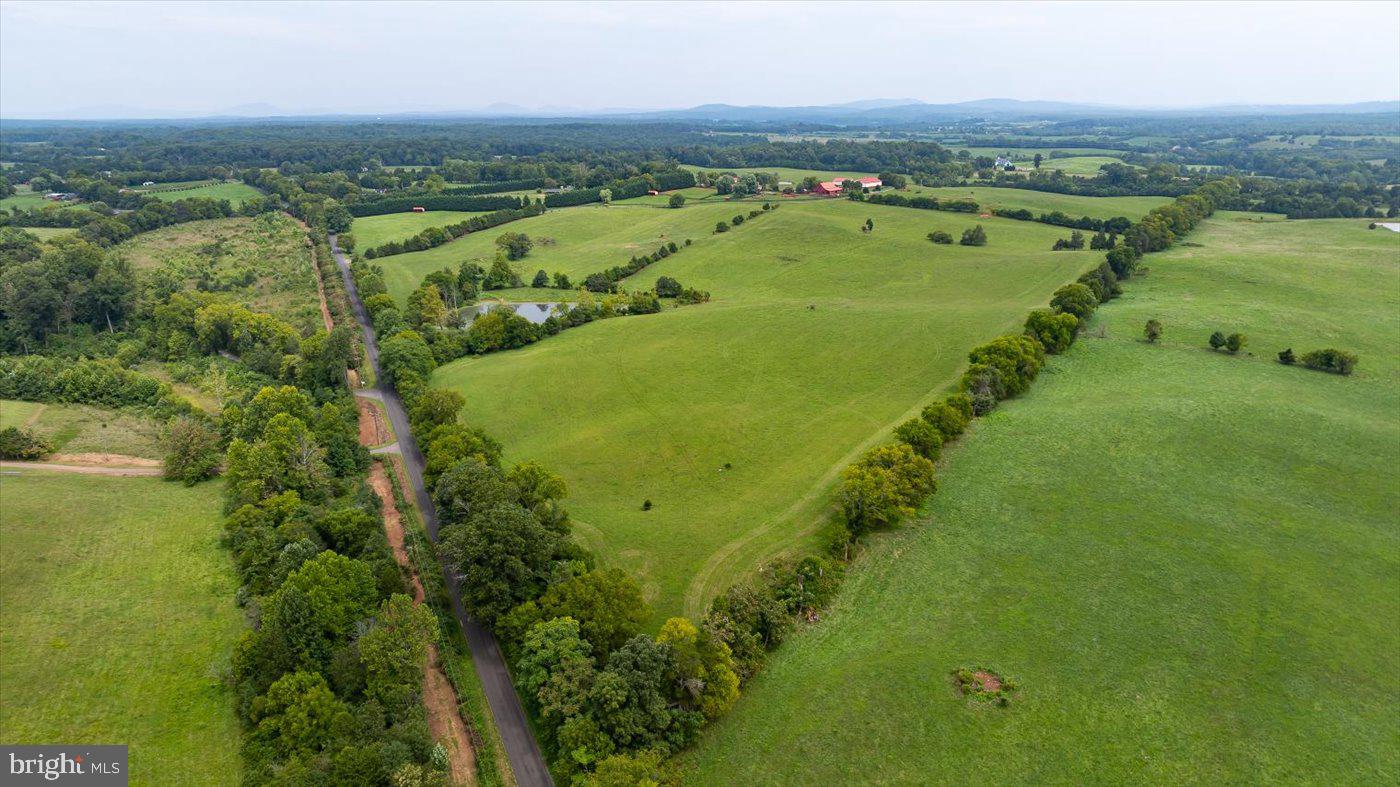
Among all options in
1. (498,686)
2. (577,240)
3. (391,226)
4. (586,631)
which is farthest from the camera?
(391,226)

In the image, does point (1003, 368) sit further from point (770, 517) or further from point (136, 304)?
point (136, 304)

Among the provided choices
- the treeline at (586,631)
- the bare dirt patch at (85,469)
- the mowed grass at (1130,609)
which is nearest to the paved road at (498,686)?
the treeline at (586,631)

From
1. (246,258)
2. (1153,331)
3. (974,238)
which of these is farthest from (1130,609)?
(246,258)

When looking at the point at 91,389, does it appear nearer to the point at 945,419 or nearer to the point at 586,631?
the point at 586,631

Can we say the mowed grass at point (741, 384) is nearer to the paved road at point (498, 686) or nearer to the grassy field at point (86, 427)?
the paved road at point (498, 686)

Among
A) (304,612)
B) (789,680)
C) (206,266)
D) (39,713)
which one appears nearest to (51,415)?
(39,713)

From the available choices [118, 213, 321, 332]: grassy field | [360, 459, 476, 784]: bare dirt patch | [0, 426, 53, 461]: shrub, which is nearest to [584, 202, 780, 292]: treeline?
[118, 213, 321, 332]: grassy field

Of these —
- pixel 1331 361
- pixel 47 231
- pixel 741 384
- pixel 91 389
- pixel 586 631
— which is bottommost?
pixel 586 631
